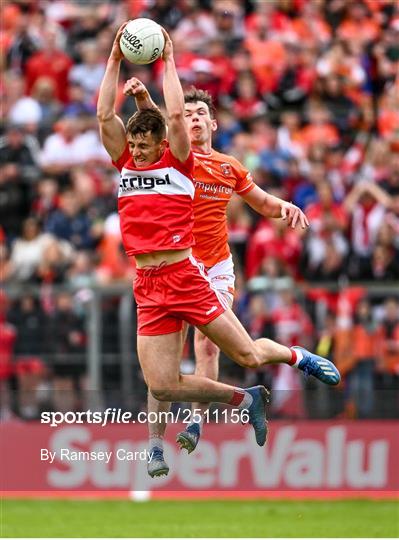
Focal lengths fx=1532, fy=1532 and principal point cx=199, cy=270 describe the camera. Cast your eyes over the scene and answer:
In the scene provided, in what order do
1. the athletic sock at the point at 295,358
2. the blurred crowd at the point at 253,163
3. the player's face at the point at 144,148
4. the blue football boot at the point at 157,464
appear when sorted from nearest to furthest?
the player's face at the point at 144,148 < the blue football boot at the point at 157,464 < the athletic sock at the point at 295,358 < the blurred crowd at the point at 253,163

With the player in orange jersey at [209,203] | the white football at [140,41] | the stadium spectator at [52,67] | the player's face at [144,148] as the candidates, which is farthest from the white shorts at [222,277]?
the stadium spectator at [52,67]

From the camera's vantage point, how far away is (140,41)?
1232 cm

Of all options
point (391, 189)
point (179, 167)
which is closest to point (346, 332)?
point (391, 189)

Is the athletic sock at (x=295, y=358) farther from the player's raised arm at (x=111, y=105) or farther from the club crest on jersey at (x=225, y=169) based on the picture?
the player's raised arm at (x=111, y=105)

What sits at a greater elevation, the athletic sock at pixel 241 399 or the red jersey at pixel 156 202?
the red jersey at pixel 156 202

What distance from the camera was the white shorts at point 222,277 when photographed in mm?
13695

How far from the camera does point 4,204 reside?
2236cm

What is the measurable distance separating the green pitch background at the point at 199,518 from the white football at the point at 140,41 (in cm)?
551

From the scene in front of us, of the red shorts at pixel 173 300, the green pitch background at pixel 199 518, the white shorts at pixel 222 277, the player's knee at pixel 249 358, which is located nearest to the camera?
the red shorts at pixel 173 300

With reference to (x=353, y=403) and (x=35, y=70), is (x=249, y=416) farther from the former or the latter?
(x=35, y=70)

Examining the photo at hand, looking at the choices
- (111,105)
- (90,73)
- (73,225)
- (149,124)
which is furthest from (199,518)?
(90,73)

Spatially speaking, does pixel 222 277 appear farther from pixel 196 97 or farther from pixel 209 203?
pixel 196 97

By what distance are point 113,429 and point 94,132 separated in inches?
215

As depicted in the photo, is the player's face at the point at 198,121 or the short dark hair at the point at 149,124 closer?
the short dark hair at the point at 149,124
